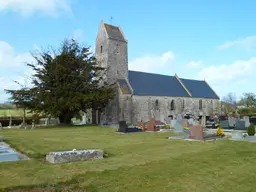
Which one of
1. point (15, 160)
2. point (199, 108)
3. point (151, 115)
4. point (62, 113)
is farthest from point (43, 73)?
point (199, 108)

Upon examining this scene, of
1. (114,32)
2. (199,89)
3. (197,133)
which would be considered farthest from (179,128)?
(199,89)

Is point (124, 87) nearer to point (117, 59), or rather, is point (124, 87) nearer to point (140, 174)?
point (117, 59)

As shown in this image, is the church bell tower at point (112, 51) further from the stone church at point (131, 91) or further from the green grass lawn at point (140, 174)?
the green grass lawn at point (140, 174)

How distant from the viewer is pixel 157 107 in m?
38.5

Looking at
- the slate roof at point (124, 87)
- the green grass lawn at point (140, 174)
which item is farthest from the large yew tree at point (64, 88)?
the green grass lawn at point (140, 174)

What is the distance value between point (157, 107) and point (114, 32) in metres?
13.4

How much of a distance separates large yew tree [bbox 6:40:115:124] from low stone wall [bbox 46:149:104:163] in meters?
17.7

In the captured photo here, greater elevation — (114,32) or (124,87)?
(114,32)

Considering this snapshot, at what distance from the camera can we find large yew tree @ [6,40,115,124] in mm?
25703

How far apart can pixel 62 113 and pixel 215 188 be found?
2415 centimetres

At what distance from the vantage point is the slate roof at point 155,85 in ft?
122

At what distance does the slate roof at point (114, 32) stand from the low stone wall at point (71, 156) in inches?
1136

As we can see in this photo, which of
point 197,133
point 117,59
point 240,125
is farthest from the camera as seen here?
point 117,59

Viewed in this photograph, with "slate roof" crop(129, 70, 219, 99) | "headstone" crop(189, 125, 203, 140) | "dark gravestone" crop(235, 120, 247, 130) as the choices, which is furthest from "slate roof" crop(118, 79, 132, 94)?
"headstone" crop(189, 125, 203, 140)
